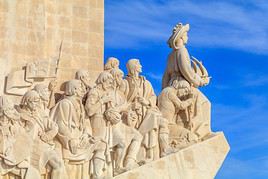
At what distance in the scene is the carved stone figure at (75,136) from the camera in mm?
13984

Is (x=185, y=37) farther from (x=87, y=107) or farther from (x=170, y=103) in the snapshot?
(x=87, y=107)

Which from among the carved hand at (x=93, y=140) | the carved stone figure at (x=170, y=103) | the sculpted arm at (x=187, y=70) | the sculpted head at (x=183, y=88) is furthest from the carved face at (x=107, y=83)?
the sculpted arm at (x=187, y=70)

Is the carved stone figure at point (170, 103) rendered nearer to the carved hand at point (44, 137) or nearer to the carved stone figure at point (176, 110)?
the carved stone figure at point (176, 110)

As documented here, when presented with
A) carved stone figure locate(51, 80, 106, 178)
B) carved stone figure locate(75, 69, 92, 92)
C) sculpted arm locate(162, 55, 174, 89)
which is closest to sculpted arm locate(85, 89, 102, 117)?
carved stone figure locate(51, 80, 106, 178)

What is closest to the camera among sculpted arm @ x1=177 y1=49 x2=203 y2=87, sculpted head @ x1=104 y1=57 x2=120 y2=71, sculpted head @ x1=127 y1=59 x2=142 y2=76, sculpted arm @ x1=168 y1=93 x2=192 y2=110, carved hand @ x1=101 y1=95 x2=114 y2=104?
carved hand @ x1=101 y1=95 x2=114 y2=104

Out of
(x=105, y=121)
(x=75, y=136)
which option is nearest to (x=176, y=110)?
(x=105, y=121)

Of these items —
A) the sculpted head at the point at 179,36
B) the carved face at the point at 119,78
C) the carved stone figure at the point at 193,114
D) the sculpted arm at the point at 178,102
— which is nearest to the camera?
the carved face at the point at 119,78

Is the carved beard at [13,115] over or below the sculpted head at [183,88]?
below

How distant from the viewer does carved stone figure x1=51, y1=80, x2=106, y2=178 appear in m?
14.0

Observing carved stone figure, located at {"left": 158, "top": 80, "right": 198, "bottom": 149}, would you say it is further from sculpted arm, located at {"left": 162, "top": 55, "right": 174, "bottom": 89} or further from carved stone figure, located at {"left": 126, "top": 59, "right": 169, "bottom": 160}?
sculpted arm, located at {"left": 162, "top": 55, "right": 174, "bottom": 89}

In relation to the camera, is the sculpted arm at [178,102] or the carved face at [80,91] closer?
the carved face at [80,91]

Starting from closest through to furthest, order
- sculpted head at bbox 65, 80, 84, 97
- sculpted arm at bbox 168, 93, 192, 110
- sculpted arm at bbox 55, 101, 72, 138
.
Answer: sculpted arm at bbox 55, 101, 72, 138
sculpted head at bbox 65, 80, 84, 97
sculpted arm at bbox 168, 93, 192, 110

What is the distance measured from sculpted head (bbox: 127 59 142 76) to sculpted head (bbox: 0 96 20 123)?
284 cm

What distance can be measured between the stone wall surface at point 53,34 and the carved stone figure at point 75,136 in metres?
1.00
